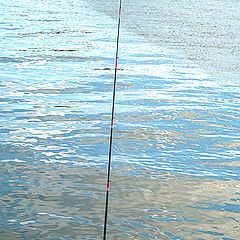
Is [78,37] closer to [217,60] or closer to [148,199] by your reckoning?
[217,60]

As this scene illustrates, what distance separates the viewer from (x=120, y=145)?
526 cm

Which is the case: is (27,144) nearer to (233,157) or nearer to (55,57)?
(233,157)

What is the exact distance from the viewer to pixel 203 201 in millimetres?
4188

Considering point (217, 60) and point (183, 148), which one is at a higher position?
point (217, 60)

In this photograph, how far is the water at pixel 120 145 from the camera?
3.82 m

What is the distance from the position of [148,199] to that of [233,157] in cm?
141

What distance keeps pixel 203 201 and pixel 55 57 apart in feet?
18.4

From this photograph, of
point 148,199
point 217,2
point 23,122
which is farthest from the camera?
point 217,2

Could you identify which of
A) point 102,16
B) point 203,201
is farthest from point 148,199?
point 102,16

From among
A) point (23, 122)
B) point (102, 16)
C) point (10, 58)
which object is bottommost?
point (23, 122)

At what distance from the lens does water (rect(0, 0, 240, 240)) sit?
3.82 metres

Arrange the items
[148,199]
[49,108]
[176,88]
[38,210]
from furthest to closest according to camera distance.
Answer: [176,88], [49,108], [148,199], [38,210]

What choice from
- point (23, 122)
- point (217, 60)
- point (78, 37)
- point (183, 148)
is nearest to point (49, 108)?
point (23, 122)

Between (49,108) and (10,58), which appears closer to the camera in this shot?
(49,108)
